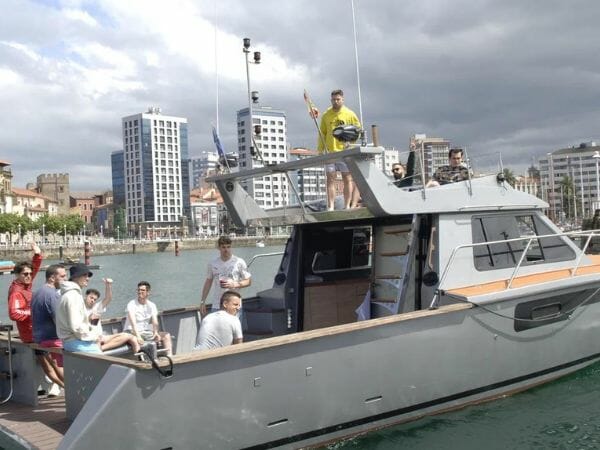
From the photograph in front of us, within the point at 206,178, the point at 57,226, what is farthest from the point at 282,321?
the point at 57,226

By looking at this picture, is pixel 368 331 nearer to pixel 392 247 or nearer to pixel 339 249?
pixel 392 247

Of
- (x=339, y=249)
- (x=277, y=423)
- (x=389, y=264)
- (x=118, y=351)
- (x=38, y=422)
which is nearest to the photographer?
(x=38, y=422)

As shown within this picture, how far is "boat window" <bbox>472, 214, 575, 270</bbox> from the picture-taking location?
26.8 ft

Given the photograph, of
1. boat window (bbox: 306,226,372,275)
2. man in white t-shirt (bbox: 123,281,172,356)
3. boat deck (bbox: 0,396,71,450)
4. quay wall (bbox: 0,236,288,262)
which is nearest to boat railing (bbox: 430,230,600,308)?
boat window (bbox: 306,226,372,275)

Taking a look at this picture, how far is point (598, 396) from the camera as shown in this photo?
839 centimetres

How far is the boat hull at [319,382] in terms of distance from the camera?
535 cm

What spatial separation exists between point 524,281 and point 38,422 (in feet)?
18.3

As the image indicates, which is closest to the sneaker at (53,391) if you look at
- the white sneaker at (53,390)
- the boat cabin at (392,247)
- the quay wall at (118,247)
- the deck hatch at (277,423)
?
the white sneaker at (53,390)

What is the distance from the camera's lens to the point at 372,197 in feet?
23.6

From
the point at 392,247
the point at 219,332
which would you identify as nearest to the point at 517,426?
the point at 392,247

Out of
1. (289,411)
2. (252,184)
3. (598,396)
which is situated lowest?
(598,396)

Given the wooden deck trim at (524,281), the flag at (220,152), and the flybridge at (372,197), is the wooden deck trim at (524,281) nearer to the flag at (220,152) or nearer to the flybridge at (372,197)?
the flybridge at (372,197)

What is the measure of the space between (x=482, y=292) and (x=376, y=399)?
1.83m

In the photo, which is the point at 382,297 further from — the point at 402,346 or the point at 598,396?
the point at 598,396
